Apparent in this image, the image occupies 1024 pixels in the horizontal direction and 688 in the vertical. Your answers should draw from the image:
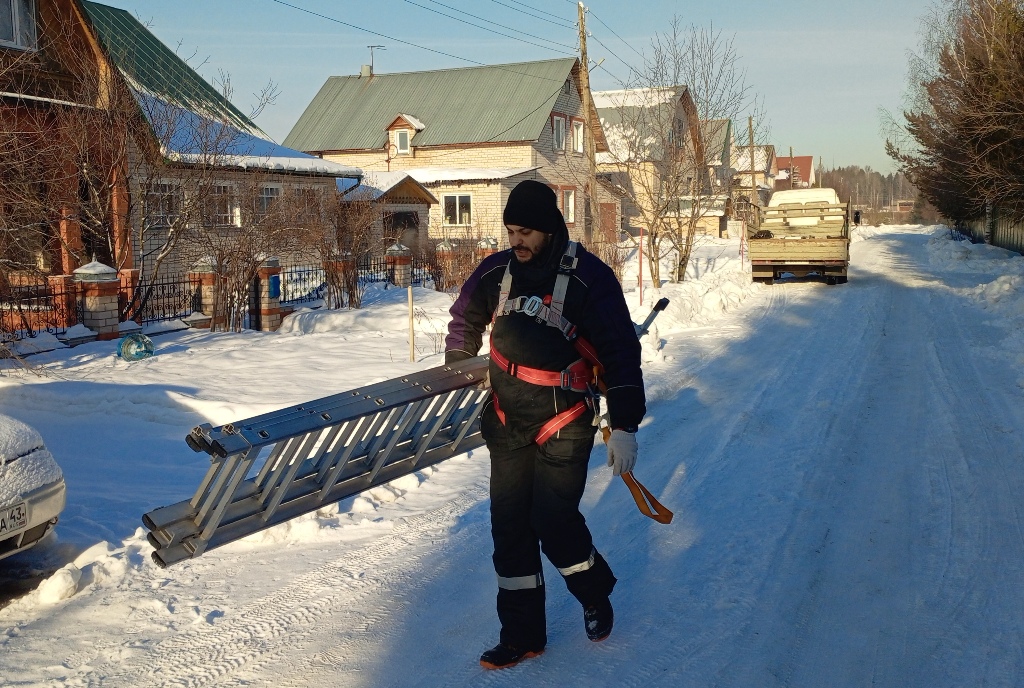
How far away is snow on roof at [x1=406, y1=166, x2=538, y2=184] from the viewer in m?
36.0

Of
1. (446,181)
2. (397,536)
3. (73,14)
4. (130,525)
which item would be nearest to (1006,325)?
(397,536)

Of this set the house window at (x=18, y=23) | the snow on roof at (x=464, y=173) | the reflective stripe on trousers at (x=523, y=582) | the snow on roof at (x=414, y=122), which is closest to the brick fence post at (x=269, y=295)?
the house window at (x=18, y=23)

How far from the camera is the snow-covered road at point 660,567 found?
388 centimetres

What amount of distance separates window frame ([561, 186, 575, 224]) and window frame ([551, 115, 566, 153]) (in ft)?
6.45

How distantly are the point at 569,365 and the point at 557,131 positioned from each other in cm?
3755

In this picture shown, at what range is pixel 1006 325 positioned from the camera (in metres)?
14.0

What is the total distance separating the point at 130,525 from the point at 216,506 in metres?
2.60

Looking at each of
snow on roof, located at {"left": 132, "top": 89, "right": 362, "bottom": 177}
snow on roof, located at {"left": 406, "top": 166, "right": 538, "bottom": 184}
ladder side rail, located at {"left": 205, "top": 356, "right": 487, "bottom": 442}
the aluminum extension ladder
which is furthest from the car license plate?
snow on roof, located at {"left": 406, "top": 166, "right": 538, "bottom": 184}

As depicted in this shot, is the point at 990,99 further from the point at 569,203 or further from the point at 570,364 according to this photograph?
the point at 569,203

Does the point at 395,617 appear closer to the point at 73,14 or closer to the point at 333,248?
the point at 333,248

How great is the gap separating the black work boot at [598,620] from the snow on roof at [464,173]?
3255 cm

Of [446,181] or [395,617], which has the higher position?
[446,181]

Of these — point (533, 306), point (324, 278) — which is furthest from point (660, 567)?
point (324, 278)

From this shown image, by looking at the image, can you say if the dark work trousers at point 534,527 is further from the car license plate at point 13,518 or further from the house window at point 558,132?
the house window at point 558,132
